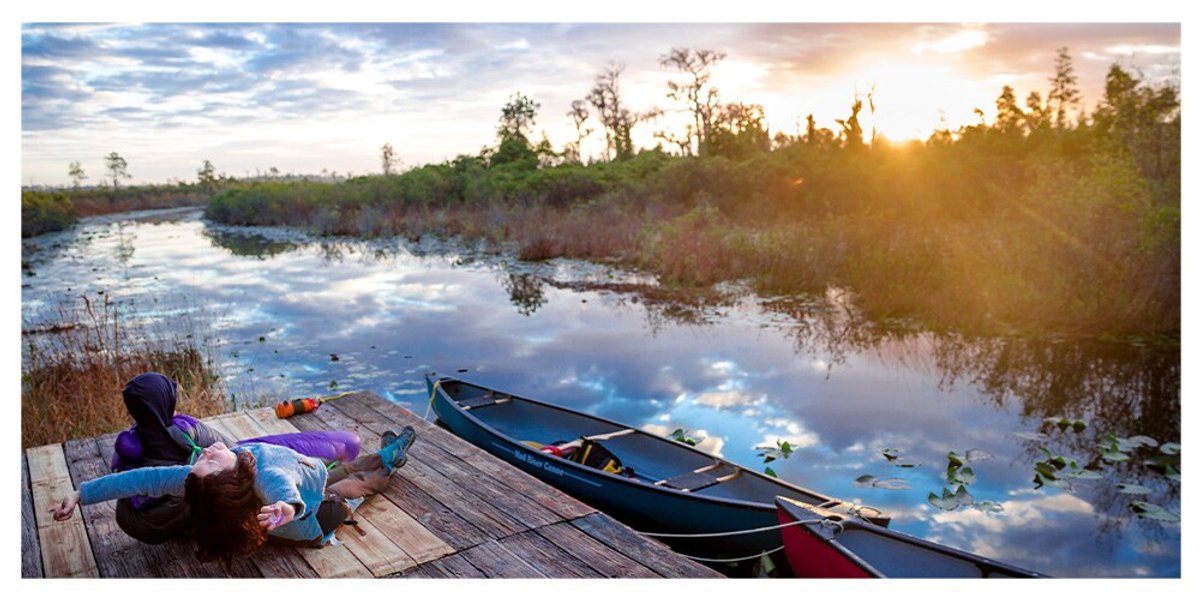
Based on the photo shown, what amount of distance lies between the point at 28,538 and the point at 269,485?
133cm

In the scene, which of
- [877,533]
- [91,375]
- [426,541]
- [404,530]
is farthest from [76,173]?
[877,533]

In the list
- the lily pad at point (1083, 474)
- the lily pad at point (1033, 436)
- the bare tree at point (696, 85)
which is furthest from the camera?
the bare tree at point (696, 85)

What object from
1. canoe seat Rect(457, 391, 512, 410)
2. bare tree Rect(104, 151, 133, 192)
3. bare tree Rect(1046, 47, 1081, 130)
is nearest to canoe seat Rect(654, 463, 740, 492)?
canoe seat Rect(457, 391, 512, 410)

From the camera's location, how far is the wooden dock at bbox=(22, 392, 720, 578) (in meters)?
3.06

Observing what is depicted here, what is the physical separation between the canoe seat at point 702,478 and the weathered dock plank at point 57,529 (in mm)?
2462

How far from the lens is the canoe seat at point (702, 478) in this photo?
4.39 m

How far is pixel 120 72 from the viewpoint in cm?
706

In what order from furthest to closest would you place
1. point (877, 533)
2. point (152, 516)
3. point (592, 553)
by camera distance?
point (877, 533), point (592, 553), point (152, 516)

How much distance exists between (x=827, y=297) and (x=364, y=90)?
5.66 m

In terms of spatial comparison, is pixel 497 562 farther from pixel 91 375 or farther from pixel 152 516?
pixel 91 375

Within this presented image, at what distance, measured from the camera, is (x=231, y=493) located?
278cm

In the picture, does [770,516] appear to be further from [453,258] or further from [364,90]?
[453,258]

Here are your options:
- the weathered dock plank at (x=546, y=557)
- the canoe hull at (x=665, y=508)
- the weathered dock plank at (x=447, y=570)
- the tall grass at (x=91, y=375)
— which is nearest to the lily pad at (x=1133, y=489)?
the canoe hull at (x=665, y=508)

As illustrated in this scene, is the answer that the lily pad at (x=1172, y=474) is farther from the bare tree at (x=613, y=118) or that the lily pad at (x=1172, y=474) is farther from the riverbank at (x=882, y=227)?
the bare tree at (x=613, y=118)
